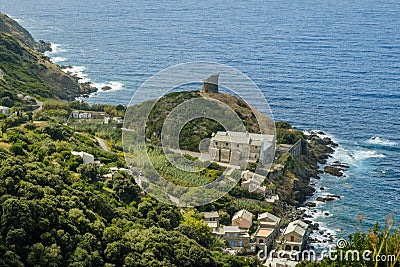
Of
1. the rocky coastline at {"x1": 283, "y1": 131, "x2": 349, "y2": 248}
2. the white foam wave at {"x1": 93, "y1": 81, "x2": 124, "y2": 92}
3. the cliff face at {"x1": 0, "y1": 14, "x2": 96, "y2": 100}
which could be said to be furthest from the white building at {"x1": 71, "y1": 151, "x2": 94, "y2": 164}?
the white foam wave at {"x1": 93, "y1": 81, "x2": 124, "y2": 92}

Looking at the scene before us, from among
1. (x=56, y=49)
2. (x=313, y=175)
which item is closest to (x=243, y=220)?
(x=313, y=175)

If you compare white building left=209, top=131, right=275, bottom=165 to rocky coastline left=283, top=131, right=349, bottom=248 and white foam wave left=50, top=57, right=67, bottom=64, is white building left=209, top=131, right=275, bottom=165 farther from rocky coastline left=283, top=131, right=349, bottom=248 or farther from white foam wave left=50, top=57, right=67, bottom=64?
white foam wave left=50, top=57, right=67, bottom=64

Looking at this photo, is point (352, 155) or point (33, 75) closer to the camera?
A: point (352, 155)

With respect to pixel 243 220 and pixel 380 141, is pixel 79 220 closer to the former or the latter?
pixel 243 220

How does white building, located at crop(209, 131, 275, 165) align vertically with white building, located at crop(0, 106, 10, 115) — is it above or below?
below

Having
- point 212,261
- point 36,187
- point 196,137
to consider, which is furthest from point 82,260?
point 196,137
